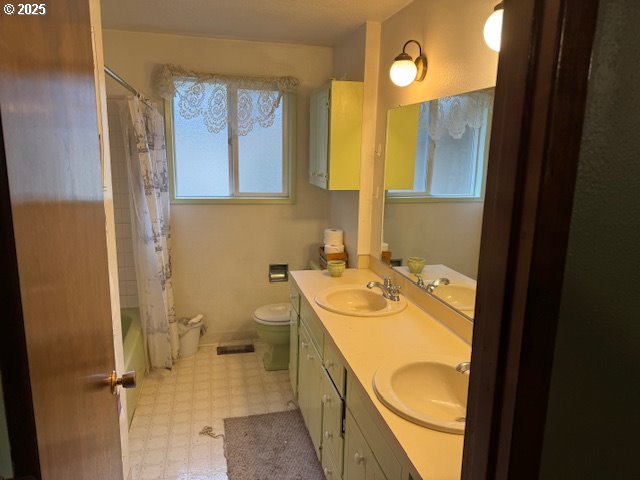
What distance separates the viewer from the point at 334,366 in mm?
1848

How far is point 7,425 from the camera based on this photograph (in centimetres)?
63

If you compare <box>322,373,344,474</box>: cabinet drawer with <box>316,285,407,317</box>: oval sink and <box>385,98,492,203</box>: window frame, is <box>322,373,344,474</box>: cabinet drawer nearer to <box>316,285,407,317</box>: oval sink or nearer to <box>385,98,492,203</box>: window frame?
<box>316,285,407,317</box>: oval sink

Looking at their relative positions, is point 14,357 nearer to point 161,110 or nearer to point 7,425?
point 7,425

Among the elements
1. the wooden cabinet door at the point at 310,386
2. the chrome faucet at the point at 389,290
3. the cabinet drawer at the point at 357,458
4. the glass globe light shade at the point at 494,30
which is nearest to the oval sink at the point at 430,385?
the cabinet drawer at the point at 357,458

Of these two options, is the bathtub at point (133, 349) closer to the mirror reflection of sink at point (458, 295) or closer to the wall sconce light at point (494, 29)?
the mirror reflection of sink at point (458, 295)

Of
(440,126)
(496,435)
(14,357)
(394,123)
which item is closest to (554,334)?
(496,435)

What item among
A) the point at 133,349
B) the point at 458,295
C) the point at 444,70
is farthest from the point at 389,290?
the point at 133,349

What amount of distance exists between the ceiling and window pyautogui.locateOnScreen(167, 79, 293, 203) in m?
0.38

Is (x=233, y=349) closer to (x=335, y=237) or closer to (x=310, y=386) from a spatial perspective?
(x=335, y=237)

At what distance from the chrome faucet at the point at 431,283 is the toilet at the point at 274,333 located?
122 cm

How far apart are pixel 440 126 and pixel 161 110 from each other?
2.11m

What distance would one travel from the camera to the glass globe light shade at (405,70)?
2191 mm

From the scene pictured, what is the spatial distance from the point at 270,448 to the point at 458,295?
1.35 metres

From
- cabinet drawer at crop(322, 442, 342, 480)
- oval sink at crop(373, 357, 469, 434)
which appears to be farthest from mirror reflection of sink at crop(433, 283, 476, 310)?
cabinet drawer at crop(322, 442, 342, 480)
